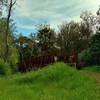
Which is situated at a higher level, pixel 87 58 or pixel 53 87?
pixel 87 58

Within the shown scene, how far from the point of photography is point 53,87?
14.9 meters

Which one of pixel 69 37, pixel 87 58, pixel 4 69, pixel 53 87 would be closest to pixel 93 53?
pixel 87 58

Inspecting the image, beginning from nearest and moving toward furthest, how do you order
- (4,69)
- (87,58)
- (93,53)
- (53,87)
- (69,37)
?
(53,87) < (4,69) < (93,53) < (87,58) < (69,37)

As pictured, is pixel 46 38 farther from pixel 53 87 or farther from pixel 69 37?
pixel 53 87

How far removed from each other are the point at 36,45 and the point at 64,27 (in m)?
5.38

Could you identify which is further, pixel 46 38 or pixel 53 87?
pixel 46 38

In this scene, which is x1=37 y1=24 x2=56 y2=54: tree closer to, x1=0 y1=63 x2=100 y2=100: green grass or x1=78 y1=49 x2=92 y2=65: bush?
x1=78 y1=49 x2=92 y2=65: bush

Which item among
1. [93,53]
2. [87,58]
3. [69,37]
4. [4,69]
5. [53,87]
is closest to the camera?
[53,87]

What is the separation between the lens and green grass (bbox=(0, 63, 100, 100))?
11.8 metres

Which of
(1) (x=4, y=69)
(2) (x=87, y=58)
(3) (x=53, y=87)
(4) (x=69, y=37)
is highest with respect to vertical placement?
(4) (x=69, y=37)

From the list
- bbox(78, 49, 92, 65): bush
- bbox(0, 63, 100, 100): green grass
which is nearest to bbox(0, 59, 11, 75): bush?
bbox(0, 63, 100, 100): green grass

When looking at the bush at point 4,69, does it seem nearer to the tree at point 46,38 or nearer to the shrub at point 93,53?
the shrub at point 93,53

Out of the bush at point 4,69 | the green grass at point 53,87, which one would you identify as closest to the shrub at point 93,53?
the bush at point 4,69

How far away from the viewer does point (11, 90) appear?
13898 mm
